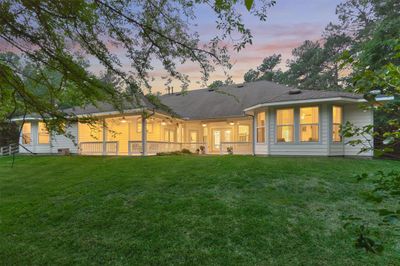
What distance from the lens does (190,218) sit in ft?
17.8

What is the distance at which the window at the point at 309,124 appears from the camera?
41.2 ft

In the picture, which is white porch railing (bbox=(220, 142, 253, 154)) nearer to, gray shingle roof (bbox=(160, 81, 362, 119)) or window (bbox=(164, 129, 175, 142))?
gray shingle roof (bbox=(160, 81, 362, 119))

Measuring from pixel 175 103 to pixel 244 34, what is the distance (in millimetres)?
17300

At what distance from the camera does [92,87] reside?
4.54 m

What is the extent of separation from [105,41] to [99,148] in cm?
1259

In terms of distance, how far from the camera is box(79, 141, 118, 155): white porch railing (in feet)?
51.3

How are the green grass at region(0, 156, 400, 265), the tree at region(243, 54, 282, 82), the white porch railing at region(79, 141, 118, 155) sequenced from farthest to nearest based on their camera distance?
the tree at region(243, 54, 282, 82) → the white porch railing at region(79, 141, 118, 155) → the green grass at region(0, 156, 400, 265)

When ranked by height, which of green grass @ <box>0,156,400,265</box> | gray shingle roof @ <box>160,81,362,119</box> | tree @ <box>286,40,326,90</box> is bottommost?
green grass @ <box>0,156,400,265</box>

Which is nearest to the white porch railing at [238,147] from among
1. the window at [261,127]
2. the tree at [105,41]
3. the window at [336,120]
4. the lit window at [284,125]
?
the window at [261,127]

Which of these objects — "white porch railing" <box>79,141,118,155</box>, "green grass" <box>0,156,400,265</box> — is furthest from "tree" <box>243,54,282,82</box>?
"green grass" <box>0,156,400,265</box>

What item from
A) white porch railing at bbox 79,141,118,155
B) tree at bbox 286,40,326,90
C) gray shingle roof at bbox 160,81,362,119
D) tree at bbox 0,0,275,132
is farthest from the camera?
tree at bbox 286,40,326,90

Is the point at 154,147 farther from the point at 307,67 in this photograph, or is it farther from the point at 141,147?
the point at 307,67

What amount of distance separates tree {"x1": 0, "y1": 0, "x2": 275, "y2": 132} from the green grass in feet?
7.52

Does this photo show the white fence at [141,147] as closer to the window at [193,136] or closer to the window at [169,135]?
the window at [169,135]
